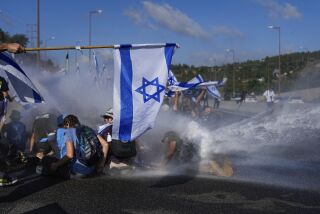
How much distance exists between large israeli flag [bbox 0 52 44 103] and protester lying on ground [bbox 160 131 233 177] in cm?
242

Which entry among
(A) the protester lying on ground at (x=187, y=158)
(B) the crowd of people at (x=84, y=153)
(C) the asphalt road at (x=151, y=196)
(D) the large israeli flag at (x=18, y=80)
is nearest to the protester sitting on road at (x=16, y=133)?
(B) the crowd of people at (x=84, y=153)

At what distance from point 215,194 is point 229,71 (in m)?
125

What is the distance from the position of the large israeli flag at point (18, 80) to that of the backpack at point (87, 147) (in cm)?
110

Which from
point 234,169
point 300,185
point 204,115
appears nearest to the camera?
point 300,185

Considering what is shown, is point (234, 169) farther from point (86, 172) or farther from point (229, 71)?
point (229, 71)

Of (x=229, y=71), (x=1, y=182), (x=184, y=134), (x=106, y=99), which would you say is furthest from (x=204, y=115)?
(x=229, y=71)

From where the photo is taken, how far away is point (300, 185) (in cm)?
812

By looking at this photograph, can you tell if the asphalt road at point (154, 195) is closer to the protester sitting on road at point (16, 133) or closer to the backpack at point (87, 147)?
the backpack at point (87, 147)

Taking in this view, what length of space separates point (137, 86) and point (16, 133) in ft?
14.1

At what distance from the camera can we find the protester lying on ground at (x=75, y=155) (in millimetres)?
8422

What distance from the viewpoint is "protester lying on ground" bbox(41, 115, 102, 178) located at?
27.6ft

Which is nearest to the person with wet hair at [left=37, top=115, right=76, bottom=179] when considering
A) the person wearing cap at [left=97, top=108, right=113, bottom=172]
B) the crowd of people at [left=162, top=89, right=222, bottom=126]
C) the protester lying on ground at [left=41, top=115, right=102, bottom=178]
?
the protester lying on ground at [left=41, top=115, right=102, bottom=178]

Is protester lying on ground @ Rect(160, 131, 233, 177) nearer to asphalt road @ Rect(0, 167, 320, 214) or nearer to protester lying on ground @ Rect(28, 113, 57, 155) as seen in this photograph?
asphalt road @ Rect(0, 167, 320, 214)

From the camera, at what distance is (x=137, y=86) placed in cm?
757
